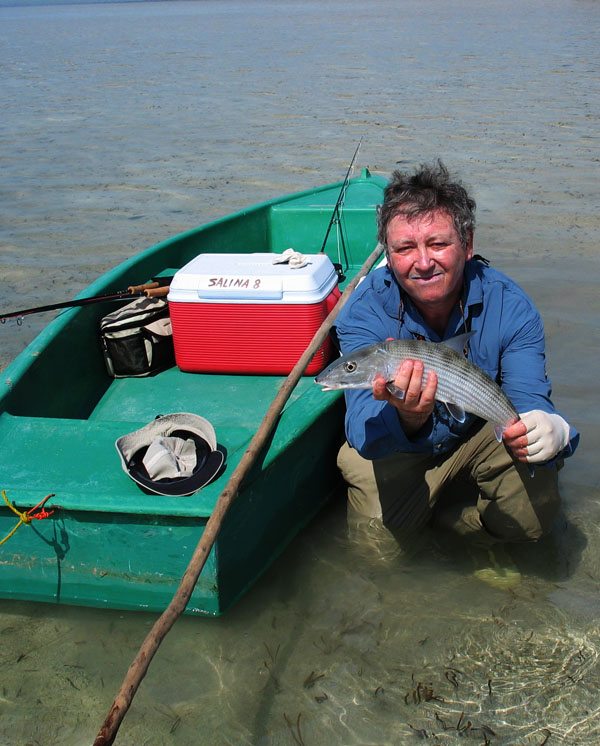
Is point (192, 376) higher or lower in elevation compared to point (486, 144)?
higher

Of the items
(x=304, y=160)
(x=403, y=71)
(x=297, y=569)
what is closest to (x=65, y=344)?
(x=297, y=569)

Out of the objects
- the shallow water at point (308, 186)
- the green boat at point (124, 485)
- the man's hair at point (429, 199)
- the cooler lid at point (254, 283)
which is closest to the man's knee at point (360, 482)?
the green boat at point (124, 485)

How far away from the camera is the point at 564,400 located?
637 cm

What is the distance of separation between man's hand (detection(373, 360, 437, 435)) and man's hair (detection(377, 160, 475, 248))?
90cm

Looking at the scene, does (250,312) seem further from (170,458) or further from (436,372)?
(436,372)

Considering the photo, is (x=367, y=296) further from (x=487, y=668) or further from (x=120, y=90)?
(x=120, y=90)

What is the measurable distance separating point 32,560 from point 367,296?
2.12 m

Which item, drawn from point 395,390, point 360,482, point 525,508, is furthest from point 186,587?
point 525,508

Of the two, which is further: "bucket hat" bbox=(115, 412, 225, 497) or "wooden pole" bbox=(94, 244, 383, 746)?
"bucket hat" bbox=(115, 412, 225, 497)

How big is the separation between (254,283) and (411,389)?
2277 mm

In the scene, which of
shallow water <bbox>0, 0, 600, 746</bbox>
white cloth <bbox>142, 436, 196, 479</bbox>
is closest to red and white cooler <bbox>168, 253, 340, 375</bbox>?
shallow water <bbox>0, 0, 600, 746</bbox>

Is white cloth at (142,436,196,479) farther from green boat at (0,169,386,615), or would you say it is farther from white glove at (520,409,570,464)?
white glove at (520,409,570,464)

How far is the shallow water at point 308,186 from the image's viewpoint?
369 cm

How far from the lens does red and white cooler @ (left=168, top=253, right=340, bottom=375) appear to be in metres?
5.12
